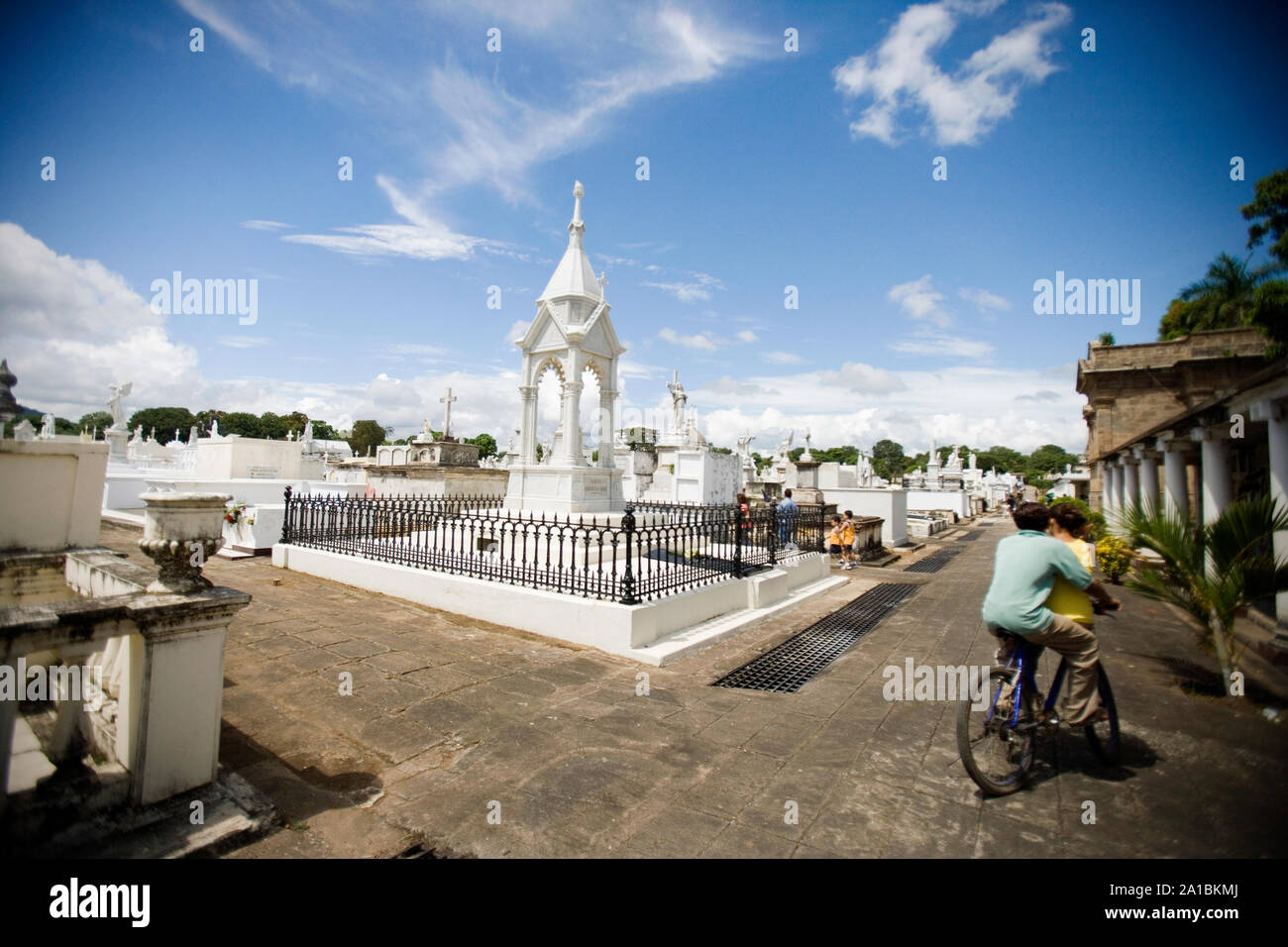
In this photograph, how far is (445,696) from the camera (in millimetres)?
4805

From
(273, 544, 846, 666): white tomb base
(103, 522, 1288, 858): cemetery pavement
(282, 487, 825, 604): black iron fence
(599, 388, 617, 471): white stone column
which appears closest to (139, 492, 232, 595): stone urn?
(103, 522, 1288, 858): cemetery pavement

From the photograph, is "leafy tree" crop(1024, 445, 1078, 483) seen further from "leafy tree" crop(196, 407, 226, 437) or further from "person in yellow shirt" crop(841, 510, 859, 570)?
"leafy tree" crop(196, 407, 226, 437)

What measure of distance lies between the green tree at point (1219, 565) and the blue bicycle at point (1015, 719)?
6.55 ft

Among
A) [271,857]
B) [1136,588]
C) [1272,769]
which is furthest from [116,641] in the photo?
[1136,588]

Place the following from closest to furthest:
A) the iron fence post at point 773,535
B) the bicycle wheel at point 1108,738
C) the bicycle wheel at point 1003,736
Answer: the bicycle wheel at point 1003,736, the bicycle wheel at point 1108,738, the iron fence post at point 773,535

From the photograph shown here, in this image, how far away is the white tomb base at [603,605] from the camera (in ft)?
20.6

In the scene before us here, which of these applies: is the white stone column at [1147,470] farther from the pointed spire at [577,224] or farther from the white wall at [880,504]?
the pointed spire at [577,224]

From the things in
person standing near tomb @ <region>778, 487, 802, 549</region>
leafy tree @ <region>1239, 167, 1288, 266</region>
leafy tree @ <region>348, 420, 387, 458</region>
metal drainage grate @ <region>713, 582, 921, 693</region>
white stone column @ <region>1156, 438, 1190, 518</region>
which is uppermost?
leafy tree @ <region>348, 420, 387, 458</region>

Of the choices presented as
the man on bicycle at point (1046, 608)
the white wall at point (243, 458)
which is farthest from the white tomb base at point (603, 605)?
the white wall at point (243, 458)

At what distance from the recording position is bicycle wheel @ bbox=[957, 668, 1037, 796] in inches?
131

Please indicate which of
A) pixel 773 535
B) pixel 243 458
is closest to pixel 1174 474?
pixel 773 535

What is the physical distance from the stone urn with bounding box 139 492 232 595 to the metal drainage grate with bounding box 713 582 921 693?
14.0ft
